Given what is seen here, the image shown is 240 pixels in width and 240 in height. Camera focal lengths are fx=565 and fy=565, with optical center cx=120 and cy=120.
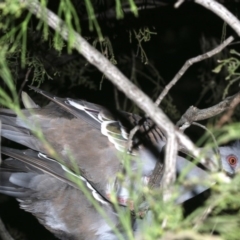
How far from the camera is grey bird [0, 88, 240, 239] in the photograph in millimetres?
1988

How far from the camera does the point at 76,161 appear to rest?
2.07 m

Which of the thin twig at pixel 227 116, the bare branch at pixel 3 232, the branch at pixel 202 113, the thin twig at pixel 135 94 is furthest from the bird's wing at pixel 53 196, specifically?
the thin twig at pixel 135 94

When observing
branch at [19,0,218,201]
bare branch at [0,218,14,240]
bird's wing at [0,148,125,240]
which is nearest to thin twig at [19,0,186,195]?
branch at [19,0,218,201]

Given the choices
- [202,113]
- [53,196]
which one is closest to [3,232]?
[53,196]

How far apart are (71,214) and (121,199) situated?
1.05ft

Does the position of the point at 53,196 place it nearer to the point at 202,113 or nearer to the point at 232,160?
the point at 232,160

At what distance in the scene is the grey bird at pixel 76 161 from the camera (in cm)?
199

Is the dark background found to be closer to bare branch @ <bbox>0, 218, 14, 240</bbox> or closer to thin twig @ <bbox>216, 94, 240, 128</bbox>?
bare branch @ <bbox>0, 218, 14, 240</bbox>

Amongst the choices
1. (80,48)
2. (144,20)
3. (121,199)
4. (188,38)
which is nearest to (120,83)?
(80,48)

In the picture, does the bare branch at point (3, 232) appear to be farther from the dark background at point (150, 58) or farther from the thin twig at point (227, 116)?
the thin twig at point (227, 116)

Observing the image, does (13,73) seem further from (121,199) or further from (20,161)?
(121,199)

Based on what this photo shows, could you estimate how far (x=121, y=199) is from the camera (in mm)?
1928

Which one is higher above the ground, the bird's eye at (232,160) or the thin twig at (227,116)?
the thin twig at (227,116)

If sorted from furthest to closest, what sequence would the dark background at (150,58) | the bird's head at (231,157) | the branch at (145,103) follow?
the dark background at (150,58)
the bird's head at (231,157)
the branch at (145,103)
